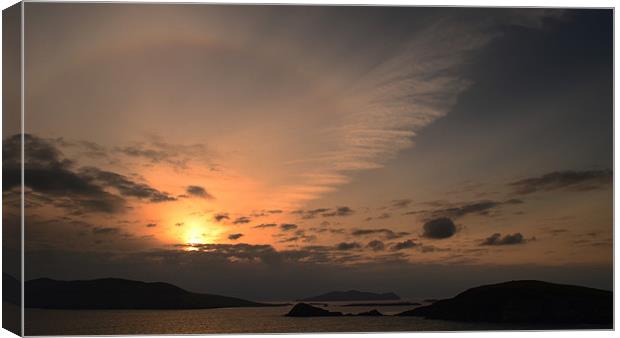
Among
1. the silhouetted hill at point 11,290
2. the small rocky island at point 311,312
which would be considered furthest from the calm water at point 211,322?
the silhouetted hill at point 11,290

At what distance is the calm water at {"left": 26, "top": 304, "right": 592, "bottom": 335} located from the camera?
12656 mm

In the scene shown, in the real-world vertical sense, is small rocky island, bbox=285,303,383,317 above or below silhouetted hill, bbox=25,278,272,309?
below

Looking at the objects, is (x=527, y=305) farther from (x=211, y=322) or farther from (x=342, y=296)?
(x=211, y=322)

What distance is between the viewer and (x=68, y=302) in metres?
12.6

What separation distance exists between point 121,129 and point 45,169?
0.84 metres

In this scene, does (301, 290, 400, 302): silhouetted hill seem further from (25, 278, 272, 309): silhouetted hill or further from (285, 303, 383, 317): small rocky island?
(25, 278, 272, 309): silhouetted hill

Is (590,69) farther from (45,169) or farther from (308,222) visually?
(45,169)

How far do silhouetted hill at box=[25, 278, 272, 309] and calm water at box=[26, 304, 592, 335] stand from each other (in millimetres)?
73

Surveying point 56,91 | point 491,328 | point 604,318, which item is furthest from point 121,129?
point 604,318

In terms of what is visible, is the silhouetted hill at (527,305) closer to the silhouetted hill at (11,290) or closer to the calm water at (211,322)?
the calm water at (211,322)

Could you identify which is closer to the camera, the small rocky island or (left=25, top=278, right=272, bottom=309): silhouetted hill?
(left=25, top=278, right=272, bottom=309): silhouetted hill

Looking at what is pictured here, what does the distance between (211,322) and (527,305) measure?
10.9ft

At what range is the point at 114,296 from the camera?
501 inches

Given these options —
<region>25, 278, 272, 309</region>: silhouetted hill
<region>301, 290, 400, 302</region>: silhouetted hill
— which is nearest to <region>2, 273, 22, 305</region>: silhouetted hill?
<region>25, 278, 272, 309</region>: silhouetted hill
